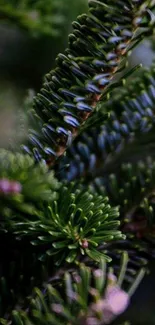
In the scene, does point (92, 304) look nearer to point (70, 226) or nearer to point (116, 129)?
point (70, 226)

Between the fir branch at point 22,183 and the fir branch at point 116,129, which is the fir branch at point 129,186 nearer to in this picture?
the fir branch at point 116,129

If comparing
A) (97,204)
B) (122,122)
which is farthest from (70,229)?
(122,122)

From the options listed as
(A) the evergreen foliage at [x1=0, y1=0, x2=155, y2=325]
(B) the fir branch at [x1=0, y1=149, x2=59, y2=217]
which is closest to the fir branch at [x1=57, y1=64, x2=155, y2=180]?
(A) the evergreen foliage at [x1=0, y1=0, x2=155, y2=325]

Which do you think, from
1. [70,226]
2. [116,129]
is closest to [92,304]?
[70,226]

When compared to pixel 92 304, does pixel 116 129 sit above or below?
above

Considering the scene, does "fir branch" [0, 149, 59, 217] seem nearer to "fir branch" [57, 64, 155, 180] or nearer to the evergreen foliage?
the evergreen foliage

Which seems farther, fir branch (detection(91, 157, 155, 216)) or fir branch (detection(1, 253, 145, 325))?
fir branch (detection(91, 157, 155, 216))

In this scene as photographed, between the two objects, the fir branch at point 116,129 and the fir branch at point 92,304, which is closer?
the fir branch at point 92,304

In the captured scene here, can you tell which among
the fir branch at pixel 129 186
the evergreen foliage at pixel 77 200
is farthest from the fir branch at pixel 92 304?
the fir branch at pixel 129 186
